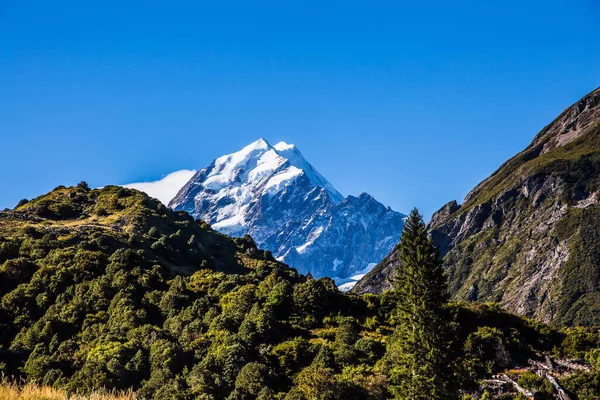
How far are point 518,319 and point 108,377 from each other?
3754 cm

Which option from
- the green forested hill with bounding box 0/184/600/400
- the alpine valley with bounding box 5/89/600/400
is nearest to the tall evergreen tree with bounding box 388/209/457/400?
the alpine valley with bounding box 5/89/600/400

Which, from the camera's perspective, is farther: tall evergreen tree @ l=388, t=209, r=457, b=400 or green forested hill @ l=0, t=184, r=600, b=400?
green forested hill @ l=0, t=184, r=600, b=400

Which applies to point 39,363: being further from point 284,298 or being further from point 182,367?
point 284,298

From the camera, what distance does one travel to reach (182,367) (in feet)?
129

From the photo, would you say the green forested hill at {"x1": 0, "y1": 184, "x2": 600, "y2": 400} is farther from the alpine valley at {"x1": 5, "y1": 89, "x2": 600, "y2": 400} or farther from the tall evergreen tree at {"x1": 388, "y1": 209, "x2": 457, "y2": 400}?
the tall evergreen tree at {"x1": 388, "y1": 209, "x2": 457, "y2": 400}

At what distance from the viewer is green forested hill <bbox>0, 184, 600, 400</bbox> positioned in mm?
36188

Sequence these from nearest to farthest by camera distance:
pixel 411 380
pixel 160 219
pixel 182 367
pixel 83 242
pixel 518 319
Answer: pixel 411 380 < pixel 182 367 < pixel 518 319 < pixel 83 242 < pixel 160 219

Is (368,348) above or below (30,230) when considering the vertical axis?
below

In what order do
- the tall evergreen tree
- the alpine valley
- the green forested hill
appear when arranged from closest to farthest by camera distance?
the tall evergreen tree, the alpine valley, the green forested hill

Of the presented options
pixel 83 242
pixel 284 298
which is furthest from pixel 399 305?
pixel 83 242

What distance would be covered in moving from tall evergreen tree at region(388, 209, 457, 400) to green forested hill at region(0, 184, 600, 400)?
5.77ft

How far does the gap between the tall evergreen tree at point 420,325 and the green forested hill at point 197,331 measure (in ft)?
5.77

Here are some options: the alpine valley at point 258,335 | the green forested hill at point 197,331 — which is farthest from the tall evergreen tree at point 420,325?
the green forested hill at point 197,331

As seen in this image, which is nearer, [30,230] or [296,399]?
[296,399]
